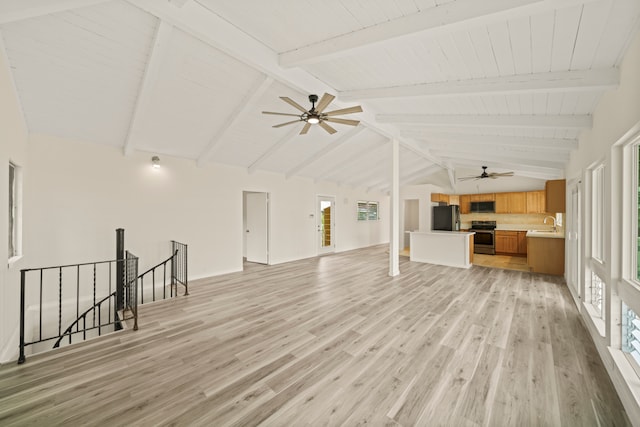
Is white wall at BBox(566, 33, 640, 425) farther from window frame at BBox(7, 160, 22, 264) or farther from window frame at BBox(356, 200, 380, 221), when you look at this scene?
window frame at BBox(356, 200, 380, 221)

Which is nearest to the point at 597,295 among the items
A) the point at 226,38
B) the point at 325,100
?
the point at 325,100

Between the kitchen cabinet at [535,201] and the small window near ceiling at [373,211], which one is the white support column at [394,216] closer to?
the small window near ceiling at [373,211]

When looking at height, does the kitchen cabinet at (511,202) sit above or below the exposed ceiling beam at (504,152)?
below

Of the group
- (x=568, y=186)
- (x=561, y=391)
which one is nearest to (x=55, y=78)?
(x=561, y=391)

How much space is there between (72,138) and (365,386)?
552 cm

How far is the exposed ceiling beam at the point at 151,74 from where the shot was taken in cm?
274

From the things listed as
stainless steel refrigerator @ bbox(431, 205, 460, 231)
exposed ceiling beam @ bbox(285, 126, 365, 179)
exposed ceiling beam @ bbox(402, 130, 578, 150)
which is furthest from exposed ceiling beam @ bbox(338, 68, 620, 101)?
stainless steel refrigerator @ bbox(431, 205, 460, 231)

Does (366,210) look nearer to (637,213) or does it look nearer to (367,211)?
(367,211)

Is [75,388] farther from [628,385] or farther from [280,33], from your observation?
[628,385]

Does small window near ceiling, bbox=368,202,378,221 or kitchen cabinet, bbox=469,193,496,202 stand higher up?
kitchen cabinet, bbox=469,193,496,202

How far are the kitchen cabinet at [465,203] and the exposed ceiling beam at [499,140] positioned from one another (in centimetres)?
493

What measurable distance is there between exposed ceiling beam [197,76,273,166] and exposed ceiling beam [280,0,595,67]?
100 centimetres

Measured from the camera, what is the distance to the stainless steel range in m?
9.16

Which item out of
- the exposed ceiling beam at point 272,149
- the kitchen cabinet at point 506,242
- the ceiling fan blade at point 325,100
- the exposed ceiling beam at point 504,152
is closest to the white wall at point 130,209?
the exposed ceiling beam at point 272,149
